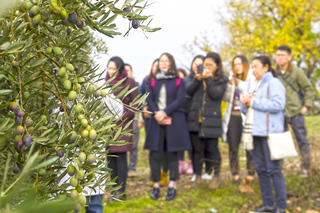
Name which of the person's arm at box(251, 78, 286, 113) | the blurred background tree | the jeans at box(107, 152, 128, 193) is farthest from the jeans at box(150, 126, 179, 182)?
the blurred background tree

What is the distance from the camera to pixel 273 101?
14.9 feet

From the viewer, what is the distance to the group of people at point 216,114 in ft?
15.5

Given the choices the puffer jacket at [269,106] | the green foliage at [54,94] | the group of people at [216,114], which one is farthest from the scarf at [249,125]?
the green foliage at [54,94]

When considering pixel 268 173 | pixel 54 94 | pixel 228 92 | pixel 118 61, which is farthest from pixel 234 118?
pixel 54 94

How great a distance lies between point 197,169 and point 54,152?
5.66 meters

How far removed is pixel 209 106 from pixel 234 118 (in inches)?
28.7

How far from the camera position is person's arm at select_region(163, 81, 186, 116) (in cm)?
565

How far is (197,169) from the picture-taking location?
6.40 metres

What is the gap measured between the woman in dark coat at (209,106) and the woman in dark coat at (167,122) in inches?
15.0

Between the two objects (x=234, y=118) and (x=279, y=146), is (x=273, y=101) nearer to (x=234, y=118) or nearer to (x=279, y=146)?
(x=279, y=146)

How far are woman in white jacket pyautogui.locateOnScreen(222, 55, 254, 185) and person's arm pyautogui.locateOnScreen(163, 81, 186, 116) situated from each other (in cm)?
89

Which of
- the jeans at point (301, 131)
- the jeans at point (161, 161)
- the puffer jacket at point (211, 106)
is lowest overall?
the jeans at point (161, 161)

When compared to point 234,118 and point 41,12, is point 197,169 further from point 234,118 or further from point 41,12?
point 41,12

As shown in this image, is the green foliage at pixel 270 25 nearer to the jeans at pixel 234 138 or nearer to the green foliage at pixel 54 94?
the jeans at pixel 234 138
